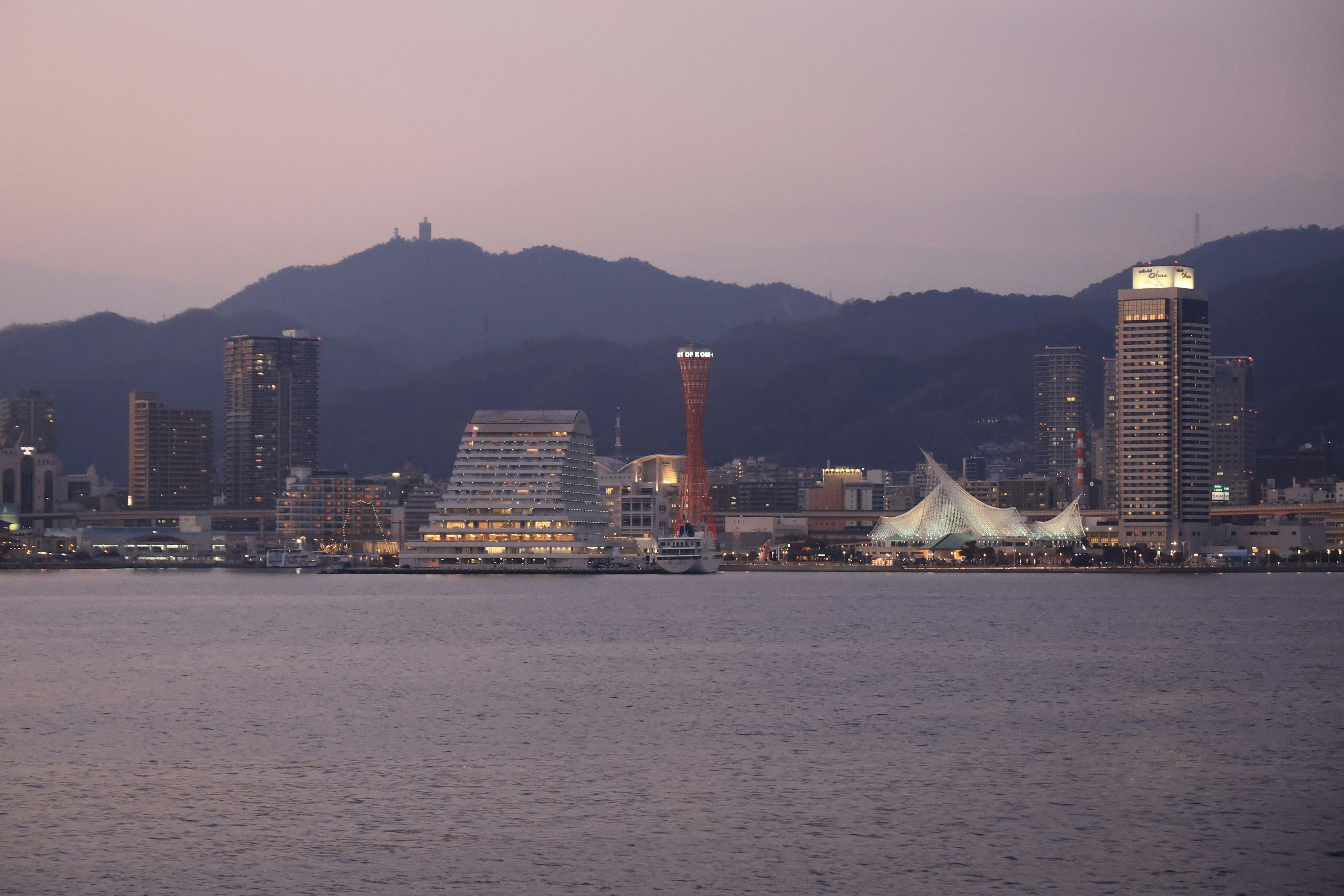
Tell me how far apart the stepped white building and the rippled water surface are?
73.4 metres

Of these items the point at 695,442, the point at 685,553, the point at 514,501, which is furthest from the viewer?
the point at 695,442

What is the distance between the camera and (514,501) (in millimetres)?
162625

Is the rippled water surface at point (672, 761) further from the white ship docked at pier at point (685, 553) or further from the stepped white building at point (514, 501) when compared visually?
the white ship docked at pier at point (685, 553)

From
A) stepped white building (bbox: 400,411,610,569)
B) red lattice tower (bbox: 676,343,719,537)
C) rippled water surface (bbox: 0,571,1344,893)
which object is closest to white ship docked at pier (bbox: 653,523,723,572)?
red lattice tower (bbox: 676,343,719,537)

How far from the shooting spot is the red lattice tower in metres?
172

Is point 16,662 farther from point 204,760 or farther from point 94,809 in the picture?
point 94,809

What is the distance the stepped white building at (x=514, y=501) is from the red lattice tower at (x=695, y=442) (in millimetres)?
12480

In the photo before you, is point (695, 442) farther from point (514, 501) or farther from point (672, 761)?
point (672, 761)

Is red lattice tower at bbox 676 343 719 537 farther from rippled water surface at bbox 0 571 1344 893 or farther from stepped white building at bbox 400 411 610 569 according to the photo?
rippled water surface at bbox 0 571 1344 893

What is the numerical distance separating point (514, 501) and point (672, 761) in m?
120

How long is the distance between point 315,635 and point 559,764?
4600cm

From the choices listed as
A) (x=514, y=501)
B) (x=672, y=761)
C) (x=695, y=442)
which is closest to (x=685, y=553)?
(x=695, y=442)

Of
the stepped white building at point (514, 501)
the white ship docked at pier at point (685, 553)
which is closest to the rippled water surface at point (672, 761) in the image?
the stepped white building at point (514, 501)

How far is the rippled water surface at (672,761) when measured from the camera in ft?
106
